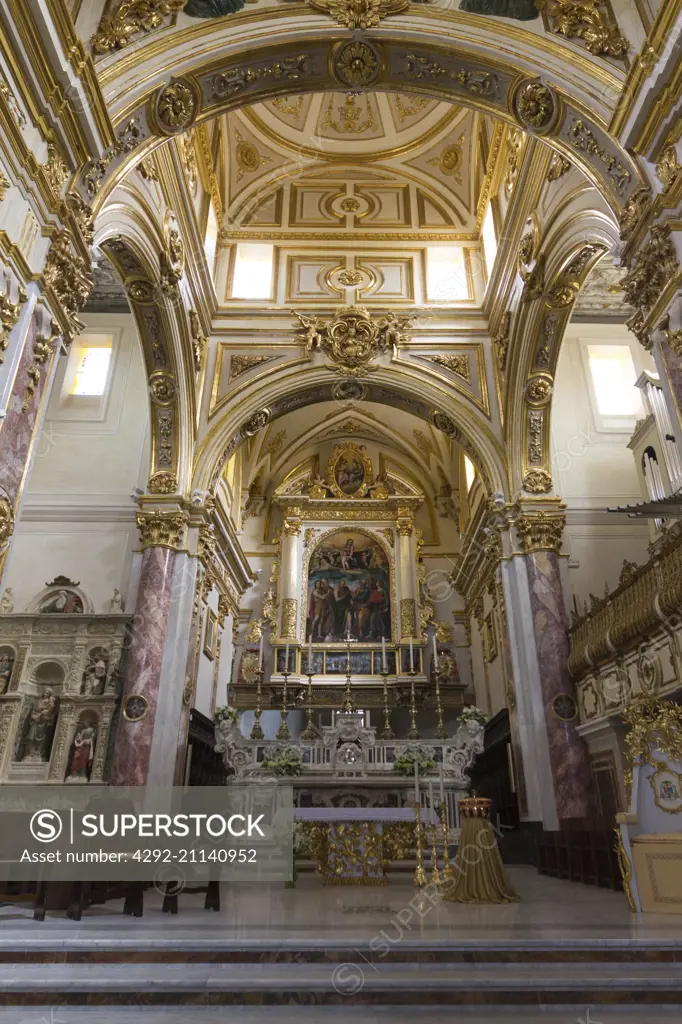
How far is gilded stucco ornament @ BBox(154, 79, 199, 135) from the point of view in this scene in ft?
27.3

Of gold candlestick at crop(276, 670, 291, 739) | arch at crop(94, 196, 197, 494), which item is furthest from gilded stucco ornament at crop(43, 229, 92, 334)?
gold candlestick at crop(276, 670, 291, 739)

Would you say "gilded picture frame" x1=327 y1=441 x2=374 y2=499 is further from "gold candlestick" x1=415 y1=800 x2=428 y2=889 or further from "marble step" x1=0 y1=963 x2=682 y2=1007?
"marble step" x1=0 y1=963 x2=682 y2=1007

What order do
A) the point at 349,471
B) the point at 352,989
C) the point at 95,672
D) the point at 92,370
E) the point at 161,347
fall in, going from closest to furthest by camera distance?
the point at 352,989 < the point at 95,672 < the point at 161,347 < the point at 92,370 < the point at 349,471

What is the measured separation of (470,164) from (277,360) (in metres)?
6.18

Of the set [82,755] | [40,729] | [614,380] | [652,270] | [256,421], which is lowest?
[82,755]

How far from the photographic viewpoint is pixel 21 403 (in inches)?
243

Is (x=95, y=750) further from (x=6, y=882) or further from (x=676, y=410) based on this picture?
(x=676, y=410)

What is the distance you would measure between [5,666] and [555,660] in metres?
9.69

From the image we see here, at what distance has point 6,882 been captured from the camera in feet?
21.9

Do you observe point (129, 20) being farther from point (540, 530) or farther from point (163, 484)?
point (540, 530)

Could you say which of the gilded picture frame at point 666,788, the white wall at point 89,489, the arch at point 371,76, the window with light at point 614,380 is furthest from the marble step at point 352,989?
the window with light at point 614,380

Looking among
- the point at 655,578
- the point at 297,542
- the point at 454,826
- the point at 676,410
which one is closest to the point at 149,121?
the point at 676,410

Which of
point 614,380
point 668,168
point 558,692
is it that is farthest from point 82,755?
point 614,380

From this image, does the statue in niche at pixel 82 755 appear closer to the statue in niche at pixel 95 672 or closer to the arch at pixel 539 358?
the statue in niche at pixel 95 672
